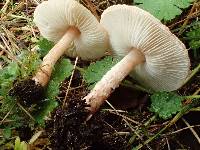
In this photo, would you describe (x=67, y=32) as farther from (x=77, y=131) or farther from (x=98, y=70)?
(x=77, y=131)

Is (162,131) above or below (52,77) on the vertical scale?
below

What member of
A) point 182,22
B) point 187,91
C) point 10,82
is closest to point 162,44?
point 187,91

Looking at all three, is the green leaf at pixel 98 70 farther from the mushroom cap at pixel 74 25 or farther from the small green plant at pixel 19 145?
the small green plant at pixel 19 145


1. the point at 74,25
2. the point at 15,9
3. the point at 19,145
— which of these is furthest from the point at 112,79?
the point at 15,9

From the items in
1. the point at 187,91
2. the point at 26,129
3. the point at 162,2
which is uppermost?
the point at 162,2

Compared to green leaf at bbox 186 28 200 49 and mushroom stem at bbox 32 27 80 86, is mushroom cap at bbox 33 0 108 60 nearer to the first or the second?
mushroom stem at bbox 32 27 80 86

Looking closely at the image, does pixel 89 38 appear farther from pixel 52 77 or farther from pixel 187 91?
pixel 187 91

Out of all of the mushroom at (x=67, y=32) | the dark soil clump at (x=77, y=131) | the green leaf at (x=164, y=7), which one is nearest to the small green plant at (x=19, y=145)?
the dark soil clump at (x=77, y=131)
